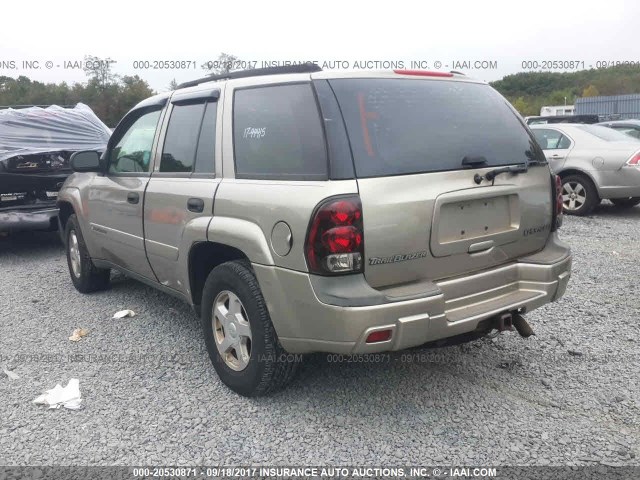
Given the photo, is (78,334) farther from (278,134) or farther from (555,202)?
(555,202)

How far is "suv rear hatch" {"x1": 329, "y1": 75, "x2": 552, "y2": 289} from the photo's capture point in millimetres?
2779

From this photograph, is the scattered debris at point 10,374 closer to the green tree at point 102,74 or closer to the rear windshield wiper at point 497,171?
the rear windshield wiper at point 497,171

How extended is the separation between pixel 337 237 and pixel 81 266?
12.1 feet

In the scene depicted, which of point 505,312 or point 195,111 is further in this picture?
point 195,111

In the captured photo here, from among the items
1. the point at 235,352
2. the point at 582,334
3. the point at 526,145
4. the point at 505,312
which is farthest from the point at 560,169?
the point at 235,352

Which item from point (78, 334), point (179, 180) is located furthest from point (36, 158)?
point (179, 180)

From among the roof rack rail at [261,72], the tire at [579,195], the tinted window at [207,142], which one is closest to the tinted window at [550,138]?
the tire at [579,195]

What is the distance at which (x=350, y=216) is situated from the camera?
2.68m

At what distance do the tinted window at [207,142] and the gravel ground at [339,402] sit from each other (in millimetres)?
1328

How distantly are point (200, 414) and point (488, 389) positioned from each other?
5.48 feet

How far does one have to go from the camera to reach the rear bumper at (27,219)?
6914 millimetres

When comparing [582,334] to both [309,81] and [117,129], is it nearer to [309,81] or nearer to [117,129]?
[309,81]

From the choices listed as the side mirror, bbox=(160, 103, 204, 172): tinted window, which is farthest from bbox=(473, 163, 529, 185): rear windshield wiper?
the side mirror

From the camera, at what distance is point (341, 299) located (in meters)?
2.69
